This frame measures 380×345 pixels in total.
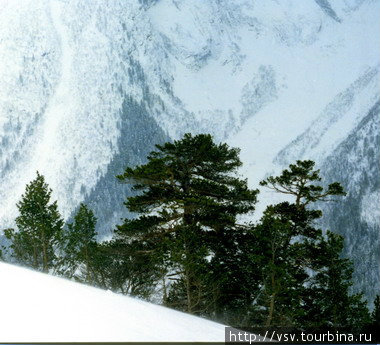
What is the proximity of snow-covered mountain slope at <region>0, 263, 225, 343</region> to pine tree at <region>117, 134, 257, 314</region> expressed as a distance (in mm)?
15422

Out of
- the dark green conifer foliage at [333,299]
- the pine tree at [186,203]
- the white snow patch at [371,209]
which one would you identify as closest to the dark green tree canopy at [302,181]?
the pine tree at [186,203]

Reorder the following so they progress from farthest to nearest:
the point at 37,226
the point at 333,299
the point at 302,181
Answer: the point at 37,226, the point at 333,299, the point at 302,181

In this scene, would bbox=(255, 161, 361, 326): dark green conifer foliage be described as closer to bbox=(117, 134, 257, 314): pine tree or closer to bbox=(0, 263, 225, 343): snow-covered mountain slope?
bbox=(117, 134, 257, 314): pine tree

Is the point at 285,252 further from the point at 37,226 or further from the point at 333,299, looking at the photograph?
the point at 37,226

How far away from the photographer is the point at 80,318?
14.8 ft

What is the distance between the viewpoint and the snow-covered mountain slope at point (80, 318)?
159 inches

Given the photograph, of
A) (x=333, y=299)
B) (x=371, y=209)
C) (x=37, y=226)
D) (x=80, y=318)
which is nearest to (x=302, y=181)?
(x=333, y=299)

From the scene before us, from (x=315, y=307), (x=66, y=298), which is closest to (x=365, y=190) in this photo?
(x=315, y=307)

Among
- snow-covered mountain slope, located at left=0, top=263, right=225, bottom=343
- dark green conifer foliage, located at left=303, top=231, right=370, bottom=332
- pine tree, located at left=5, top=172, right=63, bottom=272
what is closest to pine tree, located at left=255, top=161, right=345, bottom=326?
dark green conifer foliage, located at left=303, top=231, right=370, bottom=332

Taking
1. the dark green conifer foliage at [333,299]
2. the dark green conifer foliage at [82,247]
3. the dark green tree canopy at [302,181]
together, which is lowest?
the dark green conifer foliage at [333,299]

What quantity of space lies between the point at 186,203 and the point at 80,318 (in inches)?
640

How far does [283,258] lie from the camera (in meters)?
22.3

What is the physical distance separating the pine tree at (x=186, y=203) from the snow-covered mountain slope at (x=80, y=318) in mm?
15422

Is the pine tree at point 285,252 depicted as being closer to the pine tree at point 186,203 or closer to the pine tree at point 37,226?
the pine tree at point 186,203
